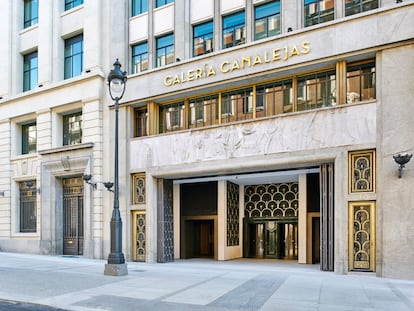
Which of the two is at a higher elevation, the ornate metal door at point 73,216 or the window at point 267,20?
the window at point 267,20

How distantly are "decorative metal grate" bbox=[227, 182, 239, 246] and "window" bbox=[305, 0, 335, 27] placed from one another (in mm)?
8340

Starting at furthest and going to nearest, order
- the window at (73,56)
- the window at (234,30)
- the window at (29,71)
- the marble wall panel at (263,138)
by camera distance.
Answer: the window at (29,71) < the window at (73,56) < the window at (234,30) < the marble wall panel at (263,138)

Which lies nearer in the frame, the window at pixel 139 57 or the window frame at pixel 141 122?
the window frame at pixel 141 122

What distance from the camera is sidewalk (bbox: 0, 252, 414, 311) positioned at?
8.38 m

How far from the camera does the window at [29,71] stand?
2241cm

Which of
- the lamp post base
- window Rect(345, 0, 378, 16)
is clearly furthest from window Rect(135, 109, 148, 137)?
window Rect(345, 0, 378, 16)

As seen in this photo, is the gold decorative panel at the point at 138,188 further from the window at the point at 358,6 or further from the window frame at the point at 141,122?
the window at the point at 358,6

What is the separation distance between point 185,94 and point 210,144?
2609mm

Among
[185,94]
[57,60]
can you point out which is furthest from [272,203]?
[57,60]

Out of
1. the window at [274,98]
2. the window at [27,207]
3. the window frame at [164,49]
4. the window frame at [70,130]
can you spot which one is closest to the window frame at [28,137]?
the window at [27,207]

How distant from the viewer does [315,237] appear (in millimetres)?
17484

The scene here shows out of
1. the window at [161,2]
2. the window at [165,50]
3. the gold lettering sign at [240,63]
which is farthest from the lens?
the window at [161,2]

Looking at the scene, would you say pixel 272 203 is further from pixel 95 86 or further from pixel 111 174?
pixel 95 86

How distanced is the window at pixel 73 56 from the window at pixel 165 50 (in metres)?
5.05
